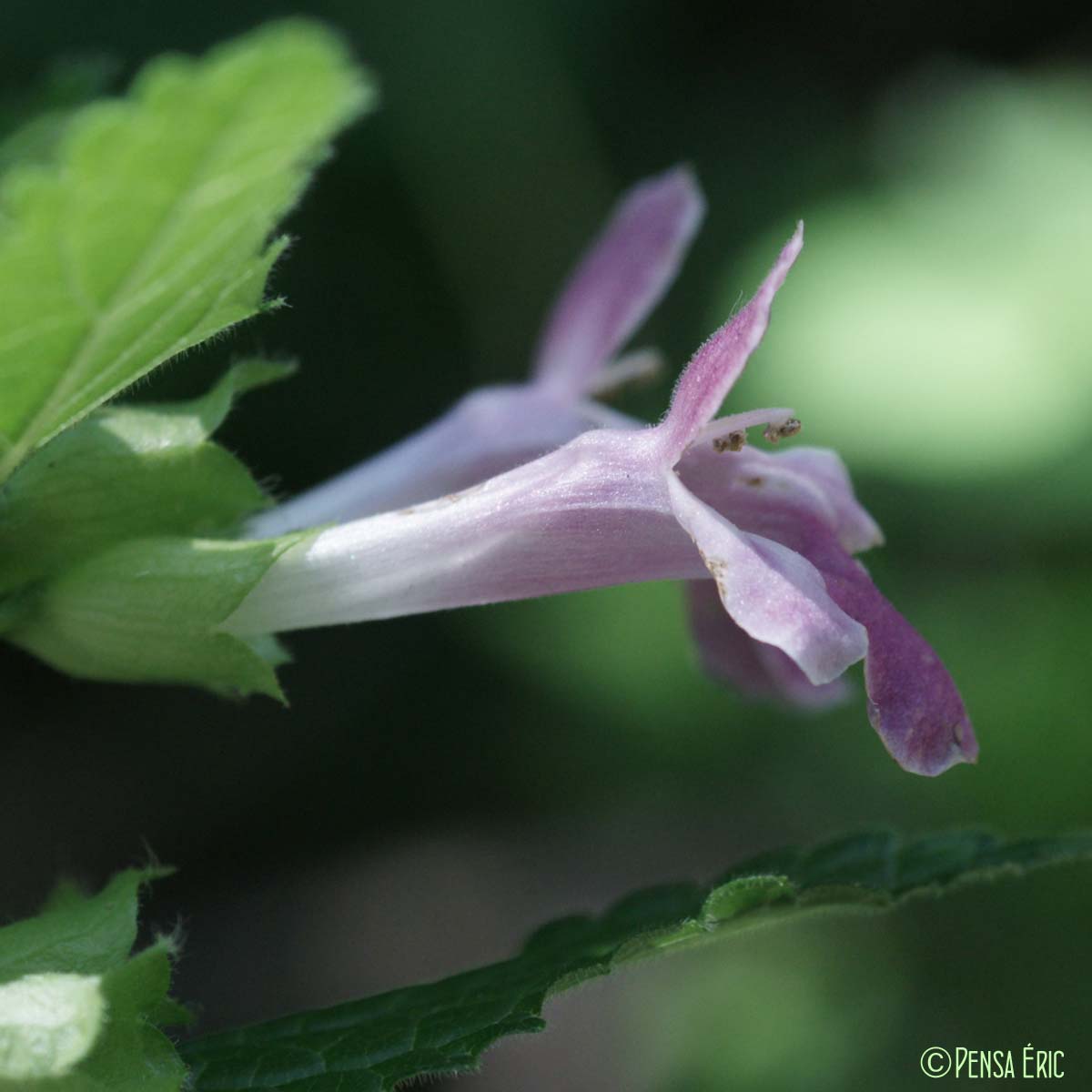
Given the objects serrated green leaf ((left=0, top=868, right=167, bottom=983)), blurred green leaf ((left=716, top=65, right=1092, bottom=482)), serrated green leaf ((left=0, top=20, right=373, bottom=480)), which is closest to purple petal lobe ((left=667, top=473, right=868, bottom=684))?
serrated green leaf ((left=0, top=20, right=373, bottom=480))

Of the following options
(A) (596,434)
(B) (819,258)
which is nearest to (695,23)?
(B) (819,258)

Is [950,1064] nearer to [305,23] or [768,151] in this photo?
[305,23]

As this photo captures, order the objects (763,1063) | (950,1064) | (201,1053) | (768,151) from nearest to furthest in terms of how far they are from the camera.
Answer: (201,1053)
(950,1064)
(763,1063)
(768,151)

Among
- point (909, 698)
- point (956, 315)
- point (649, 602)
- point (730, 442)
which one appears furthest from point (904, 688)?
point (649, 602)

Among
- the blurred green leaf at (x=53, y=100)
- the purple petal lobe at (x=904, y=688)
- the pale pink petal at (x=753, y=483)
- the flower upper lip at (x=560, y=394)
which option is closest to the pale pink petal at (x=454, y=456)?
the flower upper lip at (x=560, y=394)

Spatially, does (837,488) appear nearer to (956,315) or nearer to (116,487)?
(116,487)

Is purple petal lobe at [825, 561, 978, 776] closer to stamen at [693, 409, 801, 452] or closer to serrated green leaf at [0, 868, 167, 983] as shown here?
stamen at [693, 409, 801, 452]
